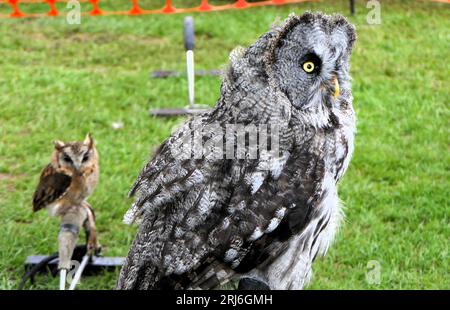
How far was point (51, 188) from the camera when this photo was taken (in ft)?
13.5

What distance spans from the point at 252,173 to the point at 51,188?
6.18 feet

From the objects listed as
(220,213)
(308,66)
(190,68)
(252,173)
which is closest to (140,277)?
(220,213)

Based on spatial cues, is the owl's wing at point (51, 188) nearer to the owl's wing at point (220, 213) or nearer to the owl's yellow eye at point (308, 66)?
the owl's wing at point (220, 213)

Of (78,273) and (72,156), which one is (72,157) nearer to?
(72,156)

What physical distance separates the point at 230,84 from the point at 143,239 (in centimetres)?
71

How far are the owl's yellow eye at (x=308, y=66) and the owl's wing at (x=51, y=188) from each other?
1913 mm

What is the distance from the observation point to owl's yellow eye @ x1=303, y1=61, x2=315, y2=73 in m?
2.69

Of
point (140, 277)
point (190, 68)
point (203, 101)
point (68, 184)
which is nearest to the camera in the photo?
point (140, 277)

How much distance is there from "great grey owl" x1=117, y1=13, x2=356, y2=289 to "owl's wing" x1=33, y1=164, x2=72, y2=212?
4.66ft

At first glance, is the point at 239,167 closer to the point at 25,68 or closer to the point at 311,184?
the point at 311,184

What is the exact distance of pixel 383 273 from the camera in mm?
4398

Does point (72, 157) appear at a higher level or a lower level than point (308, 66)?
lower

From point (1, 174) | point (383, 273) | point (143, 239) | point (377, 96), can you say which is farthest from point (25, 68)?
point (143, 239)

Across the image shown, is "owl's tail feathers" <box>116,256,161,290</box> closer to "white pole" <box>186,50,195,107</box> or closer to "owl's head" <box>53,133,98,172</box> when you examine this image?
"owl's head" <box>53,133,98,172</box>
